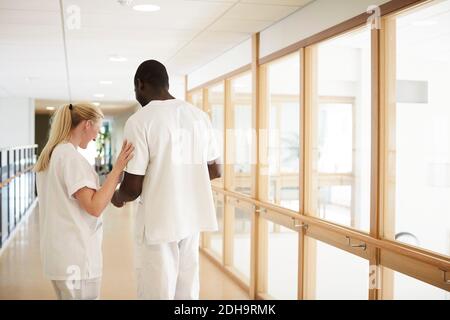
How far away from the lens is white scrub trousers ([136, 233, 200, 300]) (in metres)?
1.55

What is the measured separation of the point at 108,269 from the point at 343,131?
1.22 meters

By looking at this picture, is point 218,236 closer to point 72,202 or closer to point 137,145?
point 72,202

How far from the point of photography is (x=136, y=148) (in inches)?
54.7

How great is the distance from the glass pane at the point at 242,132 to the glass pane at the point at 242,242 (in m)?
0.21

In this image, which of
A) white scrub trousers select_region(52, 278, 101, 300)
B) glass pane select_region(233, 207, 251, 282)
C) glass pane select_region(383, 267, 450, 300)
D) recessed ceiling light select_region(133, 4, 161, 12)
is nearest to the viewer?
white scrub trousers select_region(52, 278, 101, 300)

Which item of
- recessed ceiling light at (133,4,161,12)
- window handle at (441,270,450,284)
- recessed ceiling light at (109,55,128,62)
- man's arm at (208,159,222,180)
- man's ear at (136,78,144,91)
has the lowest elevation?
window handle at (441,270,450,284)

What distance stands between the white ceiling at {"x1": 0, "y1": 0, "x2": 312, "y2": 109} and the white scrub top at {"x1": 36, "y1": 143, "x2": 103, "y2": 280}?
0.21 meters

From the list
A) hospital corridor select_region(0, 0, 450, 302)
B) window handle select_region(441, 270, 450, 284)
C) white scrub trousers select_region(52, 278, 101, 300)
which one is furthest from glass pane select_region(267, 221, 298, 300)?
white scrub trousers select_region(52, 278, 101, 300)

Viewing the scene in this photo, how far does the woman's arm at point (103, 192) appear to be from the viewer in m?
1.39

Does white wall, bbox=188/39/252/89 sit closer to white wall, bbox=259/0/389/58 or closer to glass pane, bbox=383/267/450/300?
white wall, bbox=259/0/389/58

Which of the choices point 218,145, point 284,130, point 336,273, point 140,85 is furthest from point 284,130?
point 140,85

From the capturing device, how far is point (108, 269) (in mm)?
2250
